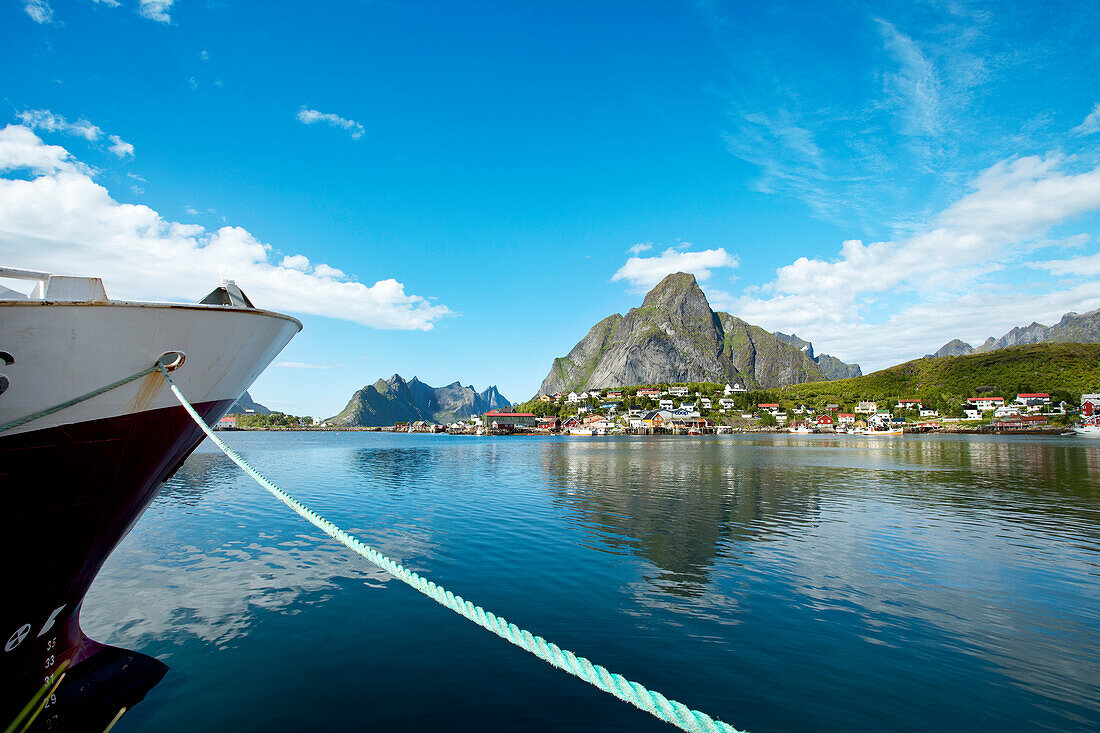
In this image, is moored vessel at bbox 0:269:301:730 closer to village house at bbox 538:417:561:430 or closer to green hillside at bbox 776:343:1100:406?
village house at bbox 538:417:561:430

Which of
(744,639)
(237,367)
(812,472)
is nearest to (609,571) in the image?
(744,639)

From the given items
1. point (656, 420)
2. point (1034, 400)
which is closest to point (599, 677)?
point (656, 420)

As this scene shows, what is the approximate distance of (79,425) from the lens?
4754 millimetres

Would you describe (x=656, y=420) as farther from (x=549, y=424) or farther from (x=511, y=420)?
(x=511, y=420)

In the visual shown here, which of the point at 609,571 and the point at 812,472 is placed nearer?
the point at 609,571

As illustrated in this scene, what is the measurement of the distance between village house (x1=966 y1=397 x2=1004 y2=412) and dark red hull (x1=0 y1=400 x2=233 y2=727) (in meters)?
182

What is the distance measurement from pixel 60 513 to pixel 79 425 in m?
1.04

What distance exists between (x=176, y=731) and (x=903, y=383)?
730 ft

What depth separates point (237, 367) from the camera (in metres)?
6.04

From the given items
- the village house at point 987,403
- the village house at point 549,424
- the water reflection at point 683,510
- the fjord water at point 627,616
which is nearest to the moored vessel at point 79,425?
the fjord water at point 627,616

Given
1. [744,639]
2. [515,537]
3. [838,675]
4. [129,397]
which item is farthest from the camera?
[515,537]

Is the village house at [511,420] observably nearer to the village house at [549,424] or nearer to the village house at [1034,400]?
the village house at [549,424]

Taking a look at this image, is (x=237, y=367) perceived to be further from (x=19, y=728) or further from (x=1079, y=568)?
(x=1079, y=568)

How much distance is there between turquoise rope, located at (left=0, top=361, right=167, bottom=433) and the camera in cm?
427
